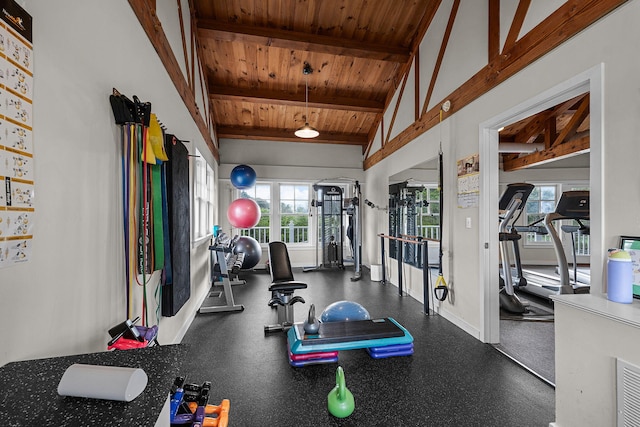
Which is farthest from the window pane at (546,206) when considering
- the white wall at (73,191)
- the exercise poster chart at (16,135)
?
the exercise poster chart at (16,135)

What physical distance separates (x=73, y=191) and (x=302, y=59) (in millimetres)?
4483

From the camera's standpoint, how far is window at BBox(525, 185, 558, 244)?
7.27 meters

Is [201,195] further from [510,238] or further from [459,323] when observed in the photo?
[510,238]

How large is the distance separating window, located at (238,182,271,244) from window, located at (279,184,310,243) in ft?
1.06

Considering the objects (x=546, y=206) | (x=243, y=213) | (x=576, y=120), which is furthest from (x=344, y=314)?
(x=546, y=206)

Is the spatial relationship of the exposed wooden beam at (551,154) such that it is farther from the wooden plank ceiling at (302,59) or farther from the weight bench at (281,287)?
the weight bench at (281,287)

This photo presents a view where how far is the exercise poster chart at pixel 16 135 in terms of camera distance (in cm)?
85

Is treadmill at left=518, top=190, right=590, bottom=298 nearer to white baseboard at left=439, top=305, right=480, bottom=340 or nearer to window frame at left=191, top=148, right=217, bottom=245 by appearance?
white baseboard at left=439, top=305, right=480, bottom=340

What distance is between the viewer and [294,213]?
7234mm

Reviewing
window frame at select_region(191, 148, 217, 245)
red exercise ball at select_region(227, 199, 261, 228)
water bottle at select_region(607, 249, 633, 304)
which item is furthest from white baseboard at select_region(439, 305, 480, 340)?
red exercise ball at select_region(227, 199, 261, 228)

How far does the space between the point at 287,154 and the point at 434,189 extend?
385cm

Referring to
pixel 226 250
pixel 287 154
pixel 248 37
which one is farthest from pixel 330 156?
pixel 226 250

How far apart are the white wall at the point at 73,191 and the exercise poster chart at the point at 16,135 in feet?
0.15

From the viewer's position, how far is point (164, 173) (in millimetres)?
2027
